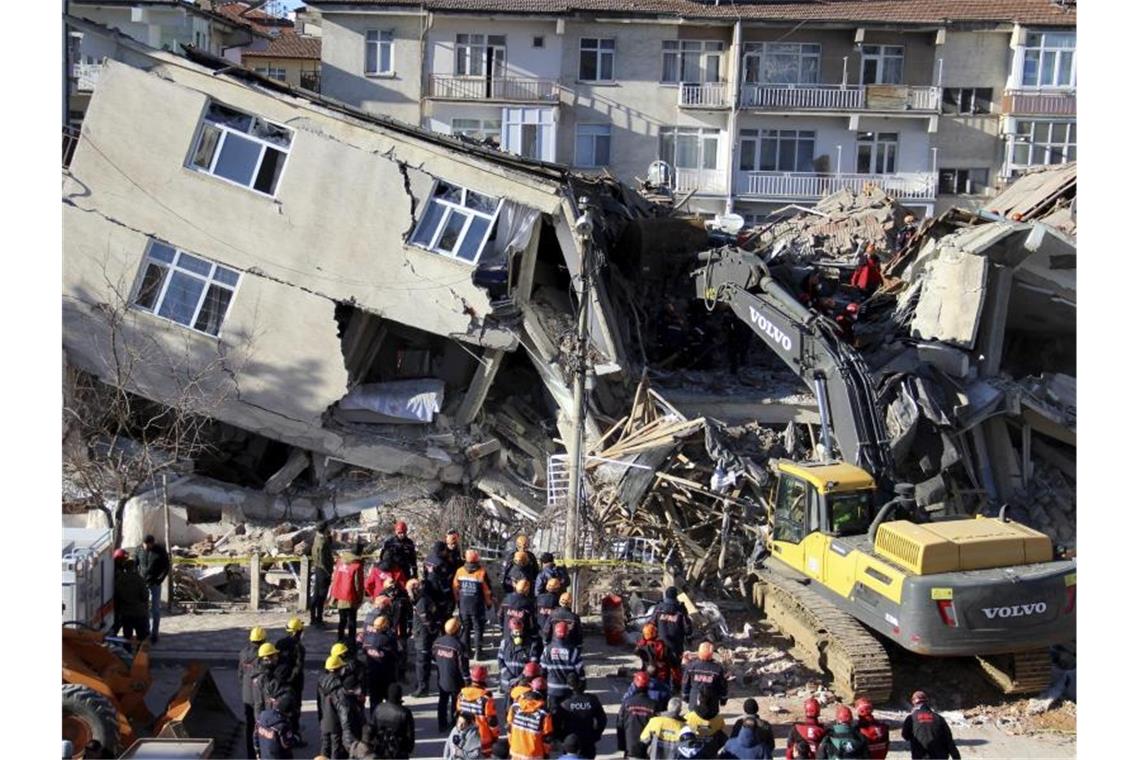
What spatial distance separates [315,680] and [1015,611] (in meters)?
7.70

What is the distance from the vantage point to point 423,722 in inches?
535

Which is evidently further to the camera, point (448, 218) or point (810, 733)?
point (448, 218)

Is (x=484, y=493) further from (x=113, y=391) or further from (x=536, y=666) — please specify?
(x=536, y=666)

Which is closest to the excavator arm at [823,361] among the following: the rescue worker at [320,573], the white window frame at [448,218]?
the white window frame at [448,218]

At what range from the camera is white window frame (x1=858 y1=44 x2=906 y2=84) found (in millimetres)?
40000

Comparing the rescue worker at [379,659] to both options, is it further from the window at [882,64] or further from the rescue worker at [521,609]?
the window at [882,64]

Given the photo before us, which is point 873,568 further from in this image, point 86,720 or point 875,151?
point 875,151

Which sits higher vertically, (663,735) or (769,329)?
(769,329)

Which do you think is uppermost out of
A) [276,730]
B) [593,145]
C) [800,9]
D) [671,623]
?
[800,9]

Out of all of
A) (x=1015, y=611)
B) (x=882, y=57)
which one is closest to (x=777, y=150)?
(x=882, y=57)

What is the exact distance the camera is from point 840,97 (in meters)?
39.7

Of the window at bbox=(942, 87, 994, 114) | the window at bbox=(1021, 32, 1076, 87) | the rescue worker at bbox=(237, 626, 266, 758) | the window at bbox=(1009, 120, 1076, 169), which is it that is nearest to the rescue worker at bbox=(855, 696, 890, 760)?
the rescue worker at bbox=(237, 626, 266, 758)

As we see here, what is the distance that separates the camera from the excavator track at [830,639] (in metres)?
13.7

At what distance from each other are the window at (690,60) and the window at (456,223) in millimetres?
21803
